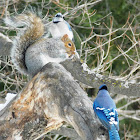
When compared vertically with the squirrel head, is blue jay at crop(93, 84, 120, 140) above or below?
below

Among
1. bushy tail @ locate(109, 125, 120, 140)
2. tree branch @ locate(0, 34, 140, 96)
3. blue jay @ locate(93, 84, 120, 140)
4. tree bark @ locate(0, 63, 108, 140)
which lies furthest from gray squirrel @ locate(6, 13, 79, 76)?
bushy tail @ locate(109, 125, 120, 140)

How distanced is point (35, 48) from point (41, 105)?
65 cm

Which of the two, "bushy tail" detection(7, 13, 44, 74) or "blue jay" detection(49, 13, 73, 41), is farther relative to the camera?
"blue jay" detection(49, 13, 73, 41)

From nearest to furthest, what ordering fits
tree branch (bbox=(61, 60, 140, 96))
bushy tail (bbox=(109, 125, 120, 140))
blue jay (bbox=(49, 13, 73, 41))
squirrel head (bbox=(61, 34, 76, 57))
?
1. bushy tail (bbox=(109, 125, 120, 140))
2. tree branch (bbox=(61, 60, 140, 96))
3. squirrel head (bbox=(61, 34, 76, 57))
4. blue jay (bbox=(49, 13, 73, 41))

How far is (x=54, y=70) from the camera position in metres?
2.43

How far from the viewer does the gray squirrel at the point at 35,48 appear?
9.21ft

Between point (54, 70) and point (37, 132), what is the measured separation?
0.51m

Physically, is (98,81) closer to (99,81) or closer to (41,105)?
(99,81)

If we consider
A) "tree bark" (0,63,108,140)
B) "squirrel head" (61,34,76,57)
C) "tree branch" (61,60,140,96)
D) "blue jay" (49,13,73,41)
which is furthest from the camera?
"blue jay" (49,13,73,41)

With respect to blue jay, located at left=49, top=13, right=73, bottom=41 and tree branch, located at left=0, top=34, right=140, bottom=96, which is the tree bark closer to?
tree branch, located at left=0, top=34, right=140, bottom=96

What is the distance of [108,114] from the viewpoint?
5.77 feet

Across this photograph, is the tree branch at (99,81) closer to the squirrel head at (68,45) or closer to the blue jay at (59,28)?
the squirrel head at (68,45)

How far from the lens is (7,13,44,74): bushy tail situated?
9.62ft

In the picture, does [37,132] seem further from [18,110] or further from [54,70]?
[54,70]
